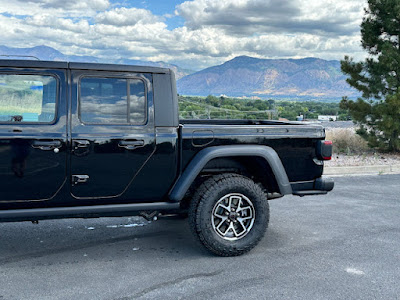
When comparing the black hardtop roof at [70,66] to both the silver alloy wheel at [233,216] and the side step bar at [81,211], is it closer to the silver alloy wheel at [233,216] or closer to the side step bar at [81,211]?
the side step bar at [81,211]

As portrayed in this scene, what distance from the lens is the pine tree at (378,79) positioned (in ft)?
39.9

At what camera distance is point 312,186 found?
5.31m

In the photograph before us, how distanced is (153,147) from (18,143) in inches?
52.0

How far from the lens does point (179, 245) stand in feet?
17.5

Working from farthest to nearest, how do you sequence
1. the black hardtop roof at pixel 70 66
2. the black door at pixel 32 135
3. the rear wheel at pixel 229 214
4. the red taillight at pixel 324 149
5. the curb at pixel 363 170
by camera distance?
1. the curb at pixel 363 170
2. the red taillight at pixel 324 149
3. the rear wheel at pixel 229 214
4. the black hardtop roof at pixel 70 66
5. the black door at pixel 32 135

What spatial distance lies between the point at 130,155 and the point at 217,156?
0.92 metres

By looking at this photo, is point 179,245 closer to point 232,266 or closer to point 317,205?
point 232,266

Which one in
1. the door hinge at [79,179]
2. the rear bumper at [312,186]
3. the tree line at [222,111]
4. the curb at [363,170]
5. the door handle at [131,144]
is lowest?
the curb at [363,170]

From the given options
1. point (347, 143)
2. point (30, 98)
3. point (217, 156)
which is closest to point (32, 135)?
point (30, 98)

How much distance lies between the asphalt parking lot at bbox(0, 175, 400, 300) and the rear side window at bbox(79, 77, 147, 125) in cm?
153

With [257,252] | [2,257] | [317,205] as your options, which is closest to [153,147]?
[257,252]

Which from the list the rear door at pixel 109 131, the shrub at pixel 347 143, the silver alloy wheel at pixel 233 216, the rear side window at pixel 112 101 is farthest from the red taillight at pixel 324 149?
the shrub at pixel 347 143

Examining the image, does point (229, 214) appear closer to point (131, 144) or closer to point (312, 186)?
point (312, 186)

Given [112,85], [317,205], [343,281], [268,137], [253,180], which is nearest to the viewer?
[343,281]
